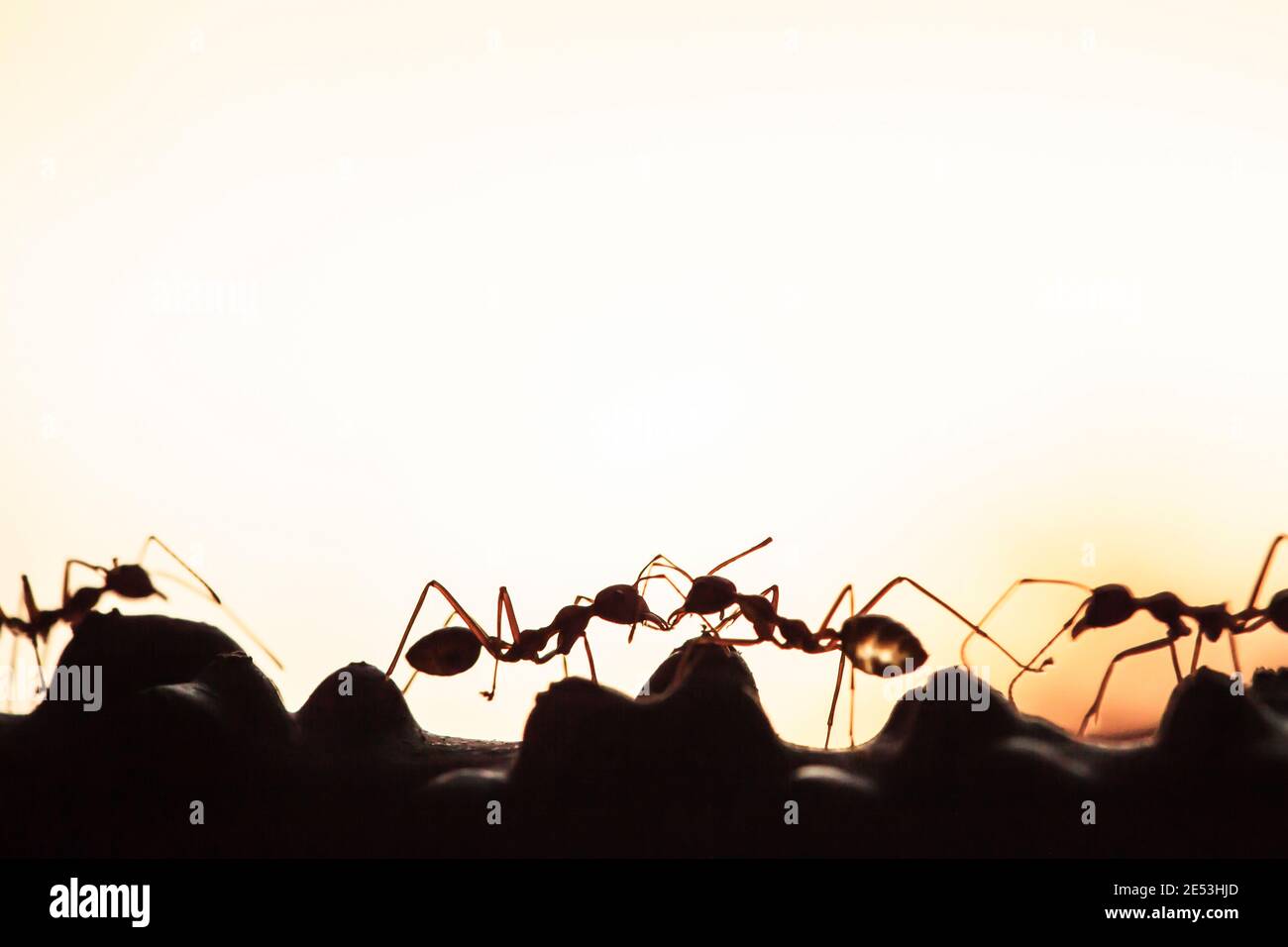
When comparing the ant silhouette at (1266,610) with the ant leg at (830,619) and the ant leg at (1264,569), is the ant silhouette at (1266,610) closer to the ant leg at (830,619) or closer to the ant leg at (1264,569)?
the ant leg at (1264,569)

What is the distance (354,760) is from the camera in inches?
58.4

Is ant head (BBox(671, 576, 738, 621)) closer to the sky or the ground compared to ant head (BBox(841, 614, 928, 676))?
closer to the sky

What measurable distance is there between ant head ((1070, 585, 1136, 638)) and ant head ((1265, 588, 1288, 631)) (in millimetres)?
330

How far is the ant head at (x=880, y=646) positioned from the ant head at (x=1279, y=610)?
1.11 m

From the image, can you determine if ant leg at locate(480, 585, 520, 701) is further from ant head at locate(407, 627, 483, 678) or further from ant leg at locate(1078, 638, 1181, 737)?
ant leg at locate(1078, 638, 1181, 737)

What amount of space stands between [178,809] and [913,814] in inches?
35.9

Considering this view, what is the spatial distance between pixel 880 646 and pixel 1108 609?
93 cm

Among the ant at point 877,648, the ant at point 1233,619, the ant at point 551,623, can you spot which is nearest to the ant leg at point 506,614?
the ant at point 551,623

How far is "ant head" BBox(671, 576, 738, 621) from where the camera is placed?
297 cm

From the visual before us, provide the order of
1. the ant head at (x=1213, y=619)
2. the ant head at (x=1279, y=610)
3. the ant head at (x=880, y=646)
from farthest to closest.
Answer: the ant head at (x=1213, y=619)
the ant head at (x=1279, y=610)
the ant head at (x=880, y=646)

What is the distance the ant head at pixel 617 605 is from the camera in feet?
9.57

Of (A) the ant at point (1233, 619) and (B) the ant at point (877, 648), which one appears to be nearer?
(B) the ant at point (877, 648)

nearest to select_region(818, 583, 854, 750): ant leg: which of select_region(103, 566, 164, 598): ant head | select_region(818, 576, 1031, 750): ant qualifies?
select_region(818, 576, 1031, 750): ant
